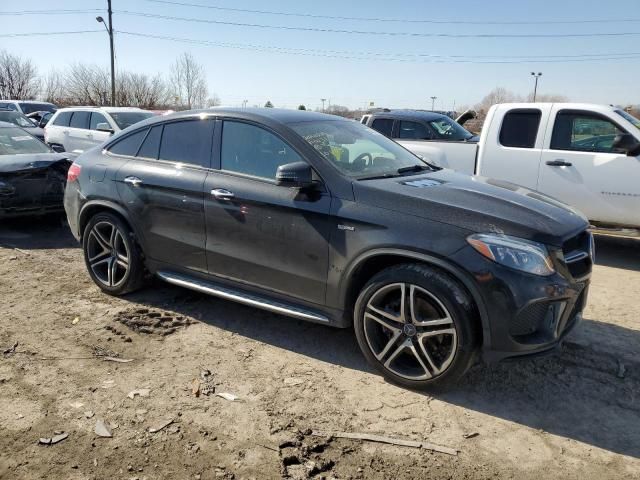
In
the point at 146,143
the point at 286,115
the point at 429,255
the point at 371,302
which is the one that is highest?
the point at 286,115

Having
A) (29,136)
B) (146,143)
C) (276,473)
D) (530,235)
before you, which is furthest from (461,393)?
(29,136)

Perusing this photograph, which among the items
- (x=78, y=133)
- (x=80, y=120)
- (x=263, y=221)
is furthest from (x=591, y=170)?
(x=80, y=120)

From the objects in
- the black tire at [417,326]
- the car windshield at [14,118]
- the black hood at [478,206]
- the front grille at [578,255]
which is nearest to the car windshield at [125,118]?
the car windshield at [14,118]

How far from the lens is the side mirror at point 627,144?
6395 mm

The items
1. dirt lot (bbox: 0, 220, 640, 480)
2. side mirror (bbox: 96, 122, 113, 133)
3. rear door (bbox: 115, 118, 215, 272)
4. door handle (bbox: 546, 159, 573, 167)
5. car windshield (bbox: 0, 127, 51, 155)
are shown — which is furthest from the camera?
side mirror (bbox: 96, 122, 113, 133)

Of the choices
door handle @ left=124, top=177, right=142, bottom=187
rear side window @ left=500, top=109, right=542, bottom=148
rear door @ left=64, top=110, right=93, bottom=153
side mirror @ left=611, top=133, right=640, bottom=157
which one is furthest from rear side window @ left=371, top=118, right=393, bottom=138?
rear door @ left=64, top=110, right=93, bottom=153

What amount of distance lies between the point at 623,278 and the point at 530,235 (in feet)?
11.6

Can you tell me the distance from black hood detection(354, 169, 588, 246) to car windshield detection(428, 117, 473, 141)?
5367 mm

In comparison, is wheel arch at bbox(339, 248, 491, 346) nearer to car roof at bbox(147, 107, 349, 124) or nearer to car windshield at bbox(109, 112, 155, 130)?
car roof at bbox(147, 107, 349, 124)

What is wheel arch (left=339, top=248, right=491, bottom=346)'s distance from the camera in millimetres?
3094

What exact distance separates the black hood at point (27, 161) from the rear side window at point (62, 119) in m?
5.95

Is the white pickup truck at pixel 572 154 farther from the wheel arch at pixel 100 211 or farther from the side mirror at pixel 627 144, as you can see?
the wheel arch at pixel 100 211

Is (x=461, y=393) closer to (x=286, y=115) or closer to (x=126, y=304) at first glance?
(x=286, y=115)

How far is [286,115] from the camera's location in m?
4.27
